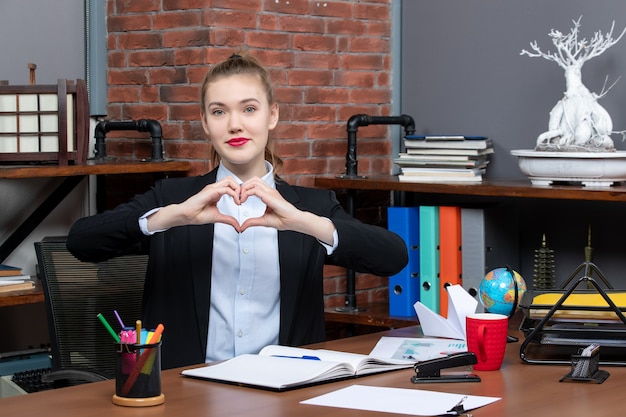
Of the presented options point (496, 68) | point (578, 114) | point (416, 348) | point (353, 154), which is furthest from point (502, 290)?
point (496, 68)

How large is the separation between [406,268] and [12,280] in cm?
132

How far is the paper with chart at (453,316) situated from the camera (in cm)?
241

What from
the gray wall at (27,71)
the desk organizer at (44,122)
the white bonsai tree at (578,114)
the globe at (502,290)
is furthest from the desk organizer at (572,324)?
the gray wall at (27,71)

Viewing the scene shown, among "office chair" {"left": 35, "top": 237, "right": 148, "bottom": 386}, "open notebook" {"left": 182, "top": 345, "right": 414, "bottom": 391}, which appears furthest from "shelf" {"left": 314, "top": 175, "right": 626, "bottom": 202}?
"open notebook" {"left": 182, "top": 345, "right": 414, "bottom": 391}

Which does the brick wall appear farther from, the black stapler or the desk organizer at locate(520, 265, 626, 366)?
the black stapler

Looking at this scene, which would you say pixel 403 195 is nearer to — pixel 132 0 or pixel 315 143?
pixel 315 143

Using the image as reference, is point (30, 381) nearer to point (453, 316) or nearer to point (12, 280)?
point (12, 280)

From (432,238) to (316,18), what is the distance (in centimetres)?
90

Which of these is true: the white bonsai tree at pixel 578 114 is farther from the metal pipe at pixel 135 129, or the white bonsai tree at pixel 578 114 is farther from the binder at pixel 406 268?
the metal pipe at pixel 135 129

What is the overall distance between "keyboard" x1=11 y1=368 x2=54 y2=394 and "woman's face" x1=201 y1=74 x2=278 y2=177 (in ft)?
3.53

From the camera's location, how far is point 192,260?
8.46 ft

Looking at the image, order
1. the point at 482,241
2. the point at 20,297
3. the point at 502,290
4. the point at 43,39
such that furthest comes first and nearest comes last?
the point at 43,39, the point at 482,241, the point at 20,297, the point at 502,290

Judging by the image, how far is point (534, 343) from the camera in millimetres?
2312

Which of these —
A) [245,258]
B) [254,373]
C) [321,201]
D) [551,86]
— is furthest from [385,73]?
[254,373]
